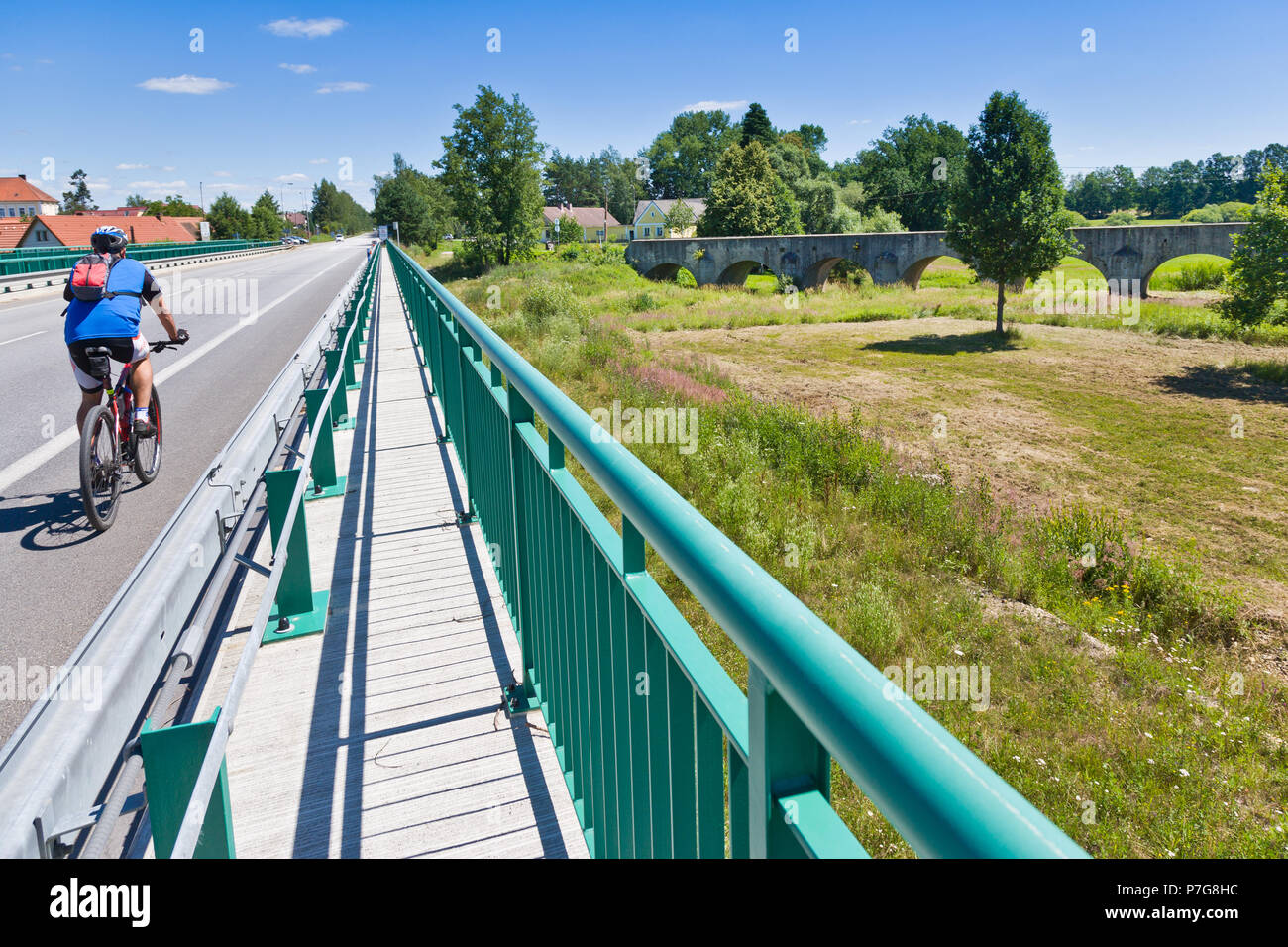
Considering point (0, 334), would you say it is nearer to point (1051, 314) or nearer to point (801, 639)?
point (801, 639)

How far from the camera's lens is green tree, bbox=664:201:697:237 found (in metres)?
97.8

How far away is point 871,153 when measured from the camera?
105938mm

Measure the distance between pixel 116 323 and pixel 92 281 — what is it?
334mm

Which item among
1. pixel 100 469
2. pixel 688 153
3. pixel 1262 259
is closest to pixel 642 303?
pixel 1262 259

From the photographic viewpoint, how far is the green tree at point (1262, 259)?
22109 mm

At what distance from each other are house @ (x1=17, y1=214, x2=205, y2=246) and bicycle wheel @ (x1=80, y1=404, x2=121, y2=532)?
69.2m

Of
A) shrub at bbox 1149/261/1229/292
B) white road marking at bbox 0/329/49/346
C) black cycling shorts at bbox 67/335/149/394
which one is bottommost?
black cycling shorts at bbox 67/335/149/394

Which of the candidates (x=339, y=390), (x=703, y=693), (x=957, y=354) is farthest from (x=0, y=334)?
(x=957, y=354)

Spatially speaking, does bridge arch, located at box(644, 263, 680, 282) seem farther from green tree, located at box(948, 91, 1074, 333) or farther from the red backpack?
the red backpack

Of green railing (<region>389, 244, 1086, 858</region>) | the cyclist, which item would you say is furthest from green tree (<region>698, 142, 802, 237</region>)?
green railing (<region>389, 244, 1086, 858</region>)

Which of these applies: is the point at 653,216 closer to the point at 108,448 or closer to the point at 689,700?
the point at 108,448

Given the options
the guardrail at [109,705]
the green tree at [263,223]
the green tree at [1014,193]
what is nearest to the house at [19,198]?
the green tree at [263,223]

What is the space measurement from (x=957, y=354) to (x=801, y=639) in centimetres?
3106

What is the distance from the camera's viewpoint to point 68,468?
7.63 m
